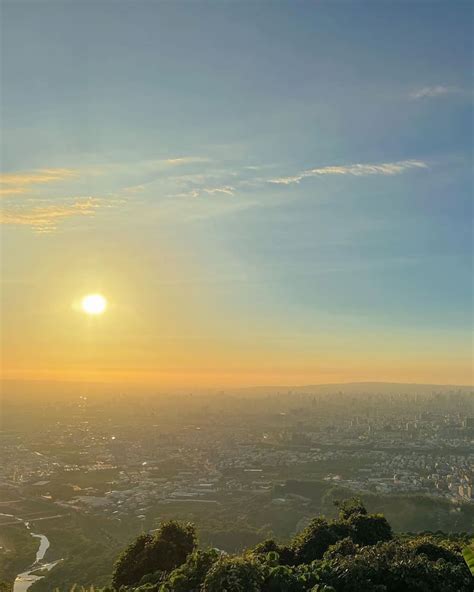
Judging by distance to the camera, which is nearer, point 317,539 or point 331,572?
point 331,572

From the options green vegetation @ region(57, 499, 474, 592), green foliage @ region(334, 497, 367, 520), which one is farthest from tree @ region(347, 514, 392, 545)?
green vegetation @ region(57, 499, 474, 592)

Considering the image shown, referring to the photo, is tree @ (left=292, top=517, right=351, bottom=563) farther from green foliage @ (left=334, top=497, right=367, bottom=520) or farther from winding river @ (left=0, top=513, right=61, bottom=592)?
winding river @ (left=0, top=513, right=61, bottom=592)

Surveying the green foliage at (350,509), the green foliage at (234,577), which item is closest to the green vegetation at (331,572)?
the green foliage at (234,577)

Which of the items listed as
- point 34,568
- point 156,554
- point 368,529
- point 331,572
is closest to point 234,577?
point 331,572

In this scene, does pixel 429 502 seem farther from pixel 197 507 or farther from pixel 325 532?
pixel 325 532

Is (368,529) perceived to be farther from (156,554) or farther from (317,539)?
(156,554)

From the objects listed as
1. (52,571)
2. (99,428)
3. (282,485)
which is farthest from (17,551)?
(99,428)

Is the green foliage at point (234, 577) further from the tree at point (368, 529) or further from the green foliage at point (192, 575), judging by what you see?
the tree at point (368, 529)

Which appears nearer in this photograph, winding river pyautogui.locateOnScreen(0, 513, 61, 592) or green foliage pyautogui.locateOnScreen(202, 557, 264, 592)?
green foliage pyautogui.locateOnScreen(202, 557, 264, 592)

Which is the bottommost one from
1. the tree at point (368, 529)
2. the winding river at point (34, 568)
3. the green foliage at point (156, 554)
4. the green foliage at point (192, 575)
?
the winding river at point (34, 568)
